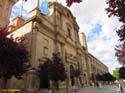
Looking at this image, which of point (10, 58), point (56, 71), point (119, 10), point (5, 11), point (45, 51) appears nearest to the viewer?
point (119, 10)

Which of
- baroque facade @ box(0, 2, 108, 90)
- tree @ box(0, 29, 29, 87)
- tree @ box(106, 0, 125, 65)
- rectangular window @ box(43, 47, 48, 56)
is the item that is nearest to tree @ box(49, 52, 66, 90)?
baroque facade @ box(0, 2, 108, 90)

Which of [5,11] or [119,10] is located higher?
[5,11]

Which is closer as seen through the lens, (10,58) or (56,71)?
(10,58)

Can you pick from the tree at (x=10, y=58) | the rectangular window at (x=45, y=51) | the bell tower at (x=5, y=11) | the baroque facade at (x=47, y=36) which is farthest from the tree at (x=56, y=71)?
the bell tower at (x=5, y=11)

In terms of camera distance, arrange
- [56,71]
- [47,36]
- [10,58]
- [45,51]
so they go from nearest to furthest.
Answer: [10,58] → [56,71] → [45,51] → [47,36]

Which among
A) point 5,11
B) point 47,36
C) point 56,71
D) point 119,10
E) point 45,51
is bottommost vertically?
point 56,71

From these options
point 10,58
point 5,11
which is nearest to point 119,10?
point 10,58

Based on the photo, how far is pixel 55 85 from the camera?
66.7ft

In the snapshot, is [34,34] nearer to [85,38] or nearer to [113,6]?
[113,6]

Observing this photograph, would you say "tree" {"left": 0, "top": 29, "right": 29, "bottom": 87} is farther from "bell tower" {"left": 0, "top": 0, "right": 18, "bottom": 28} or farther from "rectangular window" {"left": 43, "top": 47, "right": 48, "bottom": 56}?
"bell tower" {"left": 0, "top": 0, "right": 18, "bottom": 28}

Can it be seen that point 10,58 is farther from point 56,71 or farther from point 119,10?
point 119,10

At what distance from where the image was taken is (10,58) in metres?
13.6

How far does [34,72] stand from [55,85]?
4.69 m

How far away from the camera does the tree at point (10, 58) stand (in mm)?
13328
